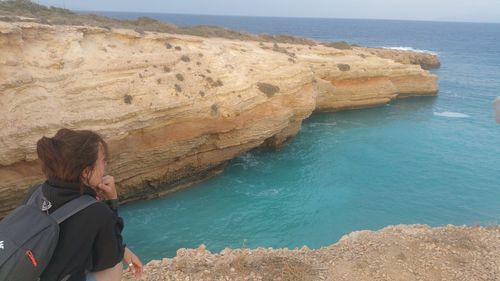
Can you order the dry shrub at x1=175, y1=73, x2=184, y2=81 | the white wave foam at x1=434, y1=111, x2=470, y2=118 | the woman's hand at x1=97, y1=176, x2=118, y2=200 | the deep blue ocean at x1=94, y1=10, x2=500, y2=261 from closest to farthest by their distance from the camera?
the woman's hand at x1=97, y1=176, x2=118, y2=200 < the deep blue ocean at x1=94, y1=10, x2=500, y2=261 < the dry shrub at x1=175, y1=73, x2=184, y2=81 < the white wave foam at x1=434, y1=111, x2=470, y2=118

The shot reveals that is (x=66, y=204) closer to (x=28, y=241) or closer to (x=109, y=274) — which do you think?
(x=28, y=241)

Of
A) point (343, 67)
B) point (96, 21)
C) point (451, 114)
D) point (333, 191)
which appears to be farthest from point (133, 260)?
point (451, 114)

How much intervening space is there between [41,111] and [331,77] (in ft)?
66.1

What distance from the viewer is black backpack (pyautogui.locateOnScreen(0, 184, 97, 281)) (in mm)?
2387

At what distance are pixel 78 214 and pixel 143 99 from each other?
1230 cm

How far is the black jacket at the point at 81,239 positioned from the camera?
2605 millimetres

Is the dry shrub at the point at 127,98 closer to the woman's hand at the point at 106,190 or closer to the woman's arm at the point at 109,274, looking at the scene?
the woman's hand at the point at 106,190

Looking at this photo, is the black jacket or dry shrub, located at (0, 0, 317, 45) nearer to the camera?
the black jacket

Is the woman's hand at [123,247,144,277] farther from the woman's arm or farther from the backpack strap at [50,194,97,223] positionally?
the backpack strap at [50,194,97,223]

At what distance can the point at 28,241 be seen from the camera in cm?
242

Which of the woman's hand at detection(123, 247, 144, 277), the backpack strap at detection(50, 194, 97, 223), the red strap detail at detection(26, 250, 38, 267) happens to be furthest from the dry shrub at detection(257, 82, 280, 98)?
the red strap detail at detection(26, 250, 38, 267)

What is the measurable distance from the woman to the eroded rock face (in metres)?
10.5

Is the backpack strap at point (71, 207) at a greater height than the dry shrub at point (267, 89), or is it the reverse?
the backpack strap at point (71, 207)

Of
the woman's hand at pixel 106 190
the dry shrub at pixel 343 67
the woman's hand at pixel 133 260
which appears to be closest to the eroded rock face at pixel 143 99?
the dry shrub at pixel 343 67
